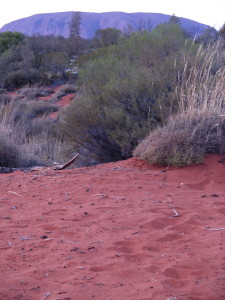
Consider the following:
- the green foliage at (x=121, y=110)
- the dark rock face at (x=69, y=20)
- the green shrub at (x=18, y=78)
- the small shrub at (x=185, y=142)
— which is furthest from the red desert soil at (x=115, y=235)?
the dark rock face at (x=69, y=20)

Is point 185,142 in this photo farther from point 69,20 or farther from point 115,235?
point 69,20

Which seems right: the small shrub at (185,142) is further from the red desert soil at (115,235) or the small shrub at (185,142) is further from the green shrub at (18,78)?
the green shrub at (18,78)

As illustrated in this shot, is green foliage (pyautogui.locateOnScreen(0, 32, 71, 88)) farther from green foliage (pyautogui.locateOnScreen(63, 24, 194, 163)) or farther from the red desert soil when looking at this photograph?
the red desert soil

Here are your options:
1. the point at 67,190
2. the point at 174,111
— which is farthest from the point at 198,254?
the point at 174,111

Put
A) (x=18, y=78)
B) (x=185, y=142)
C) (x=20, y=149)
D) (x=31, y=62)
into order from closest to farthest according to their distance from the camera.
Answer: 1. (x=185, y=142)
2. (x=20, y=149)
3. (x=18, y=78)
4. (x=31, y=62)

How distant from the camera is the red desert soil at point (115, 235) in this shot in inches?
136

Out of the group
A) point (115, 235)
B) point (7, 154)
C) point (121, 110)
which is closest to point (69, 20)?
point (7, 154)

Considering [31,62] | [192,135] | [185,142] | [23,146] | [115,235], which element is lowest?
[23,146]

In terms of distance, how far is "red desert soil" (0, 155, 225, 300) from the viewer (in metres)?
3.46

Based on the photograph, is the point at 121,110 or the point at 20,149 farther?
the point at 20,149

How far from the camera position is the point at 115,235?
470 cm

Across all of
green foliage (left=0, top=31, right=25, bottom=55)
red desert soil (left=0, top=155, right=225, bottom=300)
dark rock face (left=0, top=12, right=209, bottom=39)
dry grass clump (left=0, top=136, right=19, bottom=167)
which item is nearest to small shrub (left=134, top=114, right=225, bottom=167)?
red desert soil (left=0, top=155, right=225, bottom=300)

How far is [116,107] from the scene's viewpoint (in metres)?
10.5

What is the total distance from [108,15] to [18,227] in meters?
115
